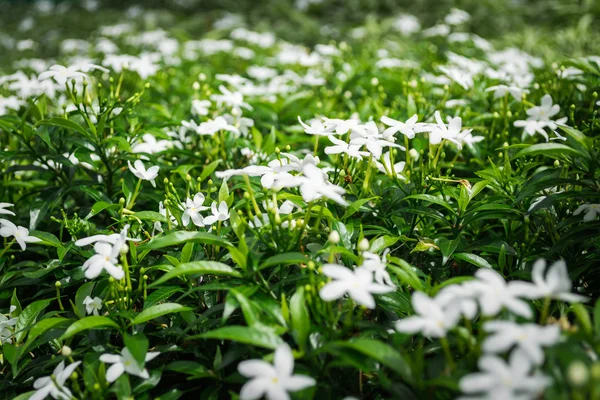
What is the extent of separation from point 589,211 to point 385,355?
78 centimetres

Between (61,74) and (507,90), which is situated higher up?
(61,74)

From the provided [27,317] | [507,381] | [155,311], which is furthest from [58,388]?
[507,381]

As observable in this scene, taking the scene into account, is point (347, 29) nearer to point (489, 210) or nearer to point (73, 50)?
point (73, 50)

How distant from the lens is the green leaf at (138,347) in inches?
44.7

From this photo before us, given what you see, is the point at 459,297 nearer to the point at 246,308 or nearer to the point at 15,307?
the point at 246,308

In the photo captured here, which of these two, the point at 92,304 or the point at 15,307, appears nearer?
the point at 92,304

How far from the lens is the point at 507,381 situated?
30.9 inches

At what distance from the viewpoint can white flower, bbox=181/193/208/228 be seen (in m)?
1.38

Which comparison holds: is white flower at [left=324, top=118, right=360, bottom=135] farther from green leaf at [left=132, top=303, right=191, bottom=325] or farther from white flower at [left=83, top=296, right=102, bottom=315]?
white flower at [left=83, top=296, right=102, bottom=315]

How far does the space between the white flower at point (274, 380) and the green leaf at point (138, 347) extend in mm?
347

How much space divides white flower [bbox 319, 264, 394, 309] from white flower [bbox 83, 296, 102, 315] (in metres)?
0.68

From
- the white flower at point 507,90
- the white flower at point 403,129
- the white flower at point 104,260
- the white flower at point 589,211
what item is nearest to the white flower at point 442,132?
the white flower at point 403,129

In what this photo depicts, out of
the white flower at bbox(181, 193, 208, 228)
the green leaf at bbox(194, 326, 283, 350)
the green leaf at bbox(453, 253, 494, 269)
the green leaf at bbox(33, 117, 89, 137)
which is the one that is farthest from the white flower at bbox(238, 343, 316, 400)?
the green leaf at bbox(33, 117, 89, 137)

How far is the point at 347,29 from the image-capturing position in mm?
5402
